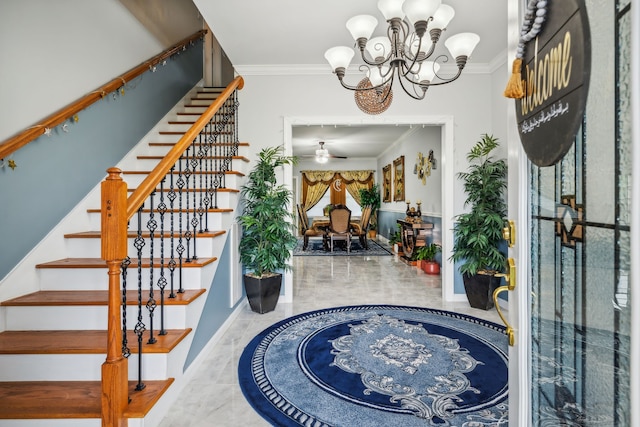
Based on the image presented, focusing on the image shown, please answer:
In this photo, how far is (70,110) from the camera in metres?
2.15

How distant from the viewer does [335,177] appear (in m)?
10.5

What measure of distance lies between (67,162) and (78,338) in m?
1.36

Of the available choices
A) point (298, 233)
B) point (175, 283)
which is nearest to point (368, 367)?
point (175, 283)

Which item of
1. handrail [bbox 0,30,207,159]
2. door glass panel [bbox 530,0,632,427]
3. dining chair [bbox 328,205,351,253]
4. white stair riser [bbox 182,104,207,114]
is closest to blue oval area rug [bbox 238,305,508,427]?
door glass panel [bbox 530,0,632,427]

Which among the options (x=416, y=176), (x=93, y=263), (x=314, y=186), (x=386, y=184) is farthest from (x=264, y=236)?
(x=314, y=186)

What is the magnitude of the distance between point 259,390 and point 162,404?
51 centimetres

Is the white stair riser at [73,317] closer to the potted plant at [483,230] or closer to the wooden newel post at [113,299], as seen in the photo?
the wooden newel post at [113,299]

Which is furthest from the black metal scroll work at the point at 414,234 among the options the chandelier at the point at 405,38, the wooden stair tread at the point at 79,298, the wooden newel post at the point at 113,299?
the wooden newel post at the point at 113,299

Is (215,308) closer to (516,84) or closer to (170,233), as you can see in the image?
(170,233)

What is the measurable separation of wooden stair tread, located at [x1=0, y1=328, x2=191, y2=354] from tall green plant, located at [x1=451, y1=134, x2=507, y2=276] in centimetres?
275

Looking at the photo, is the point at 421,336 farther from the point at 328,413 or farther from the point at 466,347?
the point at 328,413

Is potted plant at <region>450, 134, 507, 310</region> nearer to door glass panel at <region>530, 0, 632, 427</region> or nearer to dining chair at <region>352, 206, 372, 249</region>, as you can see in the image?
door glass panel at <region>530, 0, 632, 427</region>

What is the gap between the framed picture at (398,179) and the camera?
708 cm

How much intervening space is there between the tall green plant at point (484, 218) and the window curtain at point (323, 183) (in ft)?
23.4
